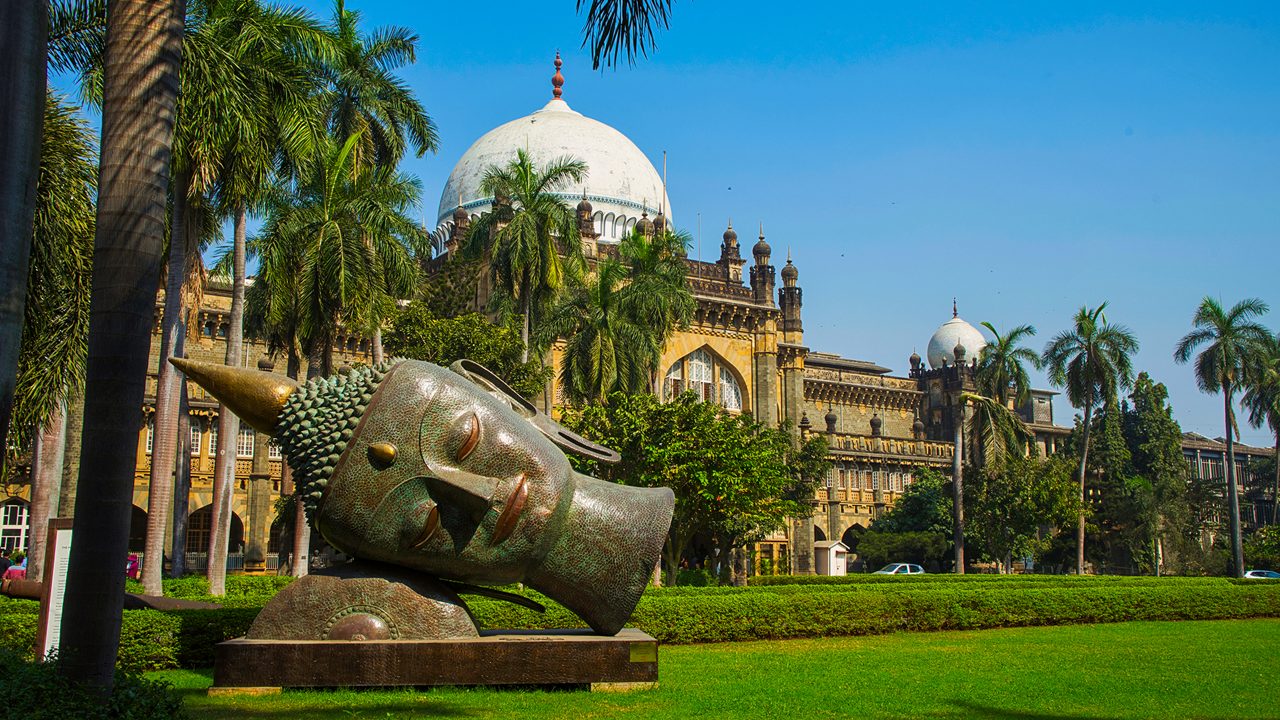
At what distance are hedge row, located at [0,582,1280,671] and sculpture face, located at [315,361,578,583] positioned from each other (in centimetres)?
324

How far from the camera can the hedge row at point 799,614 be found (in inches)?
481

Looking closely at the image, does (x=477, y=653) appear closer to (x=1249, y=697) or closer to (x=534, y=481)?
(x=534, y=481)

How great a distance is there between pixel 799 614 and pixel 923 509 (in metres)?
33.5

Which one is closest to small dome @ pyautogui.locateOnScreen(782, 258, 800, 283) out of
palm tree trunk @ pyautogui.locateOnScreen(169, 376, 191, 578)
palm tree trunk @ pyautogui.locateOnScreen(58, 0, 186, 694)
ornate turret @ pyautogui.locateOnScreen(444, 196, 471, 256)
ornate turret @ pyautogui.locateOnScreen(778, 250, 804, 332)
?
ornate turret @ pyautogui.locateOnScreen(778, 250, 804, 332)

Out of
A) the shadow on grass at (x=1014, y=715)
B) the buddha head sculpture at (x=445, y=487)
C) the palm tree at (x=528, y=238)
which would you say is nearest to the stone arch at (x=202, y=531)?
the palm tree at (x=528, y=238)

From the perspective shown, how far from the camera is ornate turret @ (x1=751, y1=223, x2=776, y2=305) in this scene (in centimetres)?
4669

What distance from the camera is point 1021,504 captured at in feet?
131

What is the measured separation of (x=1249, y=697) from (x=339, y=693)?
880 centimetres

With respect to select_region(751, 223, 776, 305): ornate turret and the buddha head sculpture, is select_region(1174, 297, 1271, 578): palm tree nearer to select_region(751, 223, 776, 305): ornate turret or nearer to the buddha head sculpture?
select_region(751, 223, 776, 305): ornate turret

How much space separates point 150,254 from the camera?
7.09 metres

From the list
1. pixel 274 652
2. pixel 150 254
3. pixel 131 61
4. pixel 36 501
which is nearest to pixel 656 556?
pixel 274 652

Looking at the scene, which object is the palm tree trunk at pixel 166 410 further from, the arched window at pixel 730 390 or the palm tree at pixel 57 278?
the arched window at pixel 730 390

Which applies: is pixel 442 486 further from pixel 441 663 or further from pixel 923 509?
pixel 923 509

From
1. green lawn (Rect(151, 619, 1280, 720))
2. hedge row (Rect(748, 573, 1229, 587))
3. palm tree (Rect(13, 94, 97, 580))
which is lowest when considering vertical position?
green lawn (Rect(151, 619, 1280, 720))
